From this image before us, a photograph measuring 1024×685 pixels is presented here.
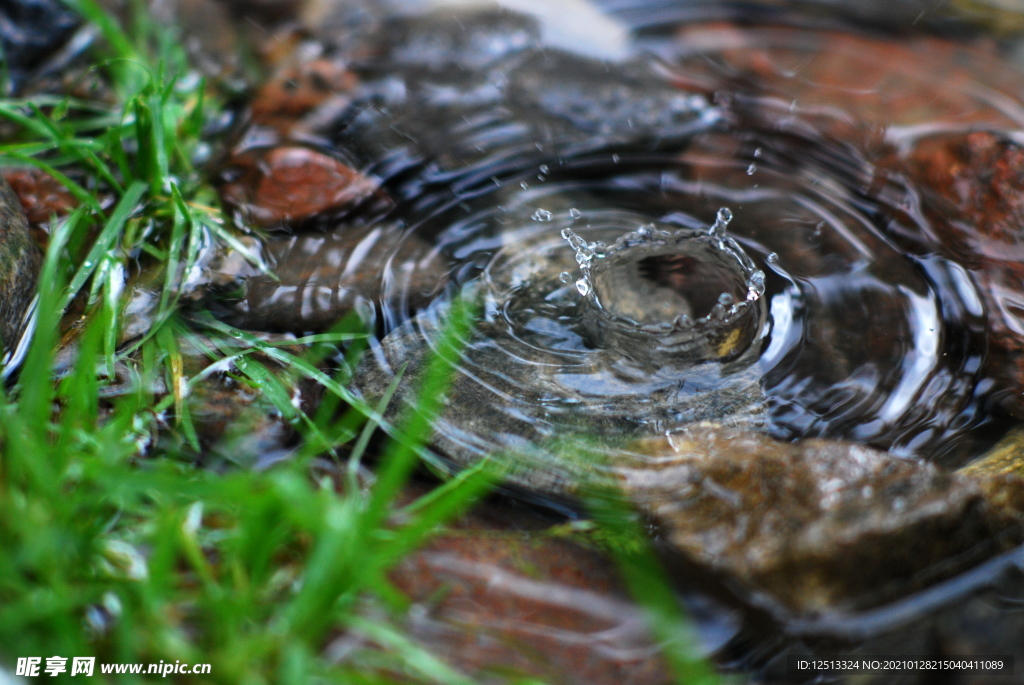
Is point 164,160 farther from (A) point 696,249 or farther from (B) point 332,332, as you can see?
(A) point 696,249

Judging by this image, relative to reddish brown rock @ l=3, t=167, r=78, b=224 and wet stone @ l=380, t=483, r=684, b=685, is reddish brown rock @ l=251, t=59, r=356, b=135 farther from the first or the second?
wet stone @ l=380, t=483, r=684, b=685

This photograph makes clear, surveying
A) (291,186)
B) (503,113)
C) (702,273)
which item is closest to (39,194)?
(291,186)

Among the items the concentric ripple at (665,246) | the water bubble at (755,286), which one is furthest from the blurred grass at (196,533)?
the water bubble at (755,286)

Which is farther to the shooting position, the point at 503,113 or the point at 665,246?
the point at 503,113

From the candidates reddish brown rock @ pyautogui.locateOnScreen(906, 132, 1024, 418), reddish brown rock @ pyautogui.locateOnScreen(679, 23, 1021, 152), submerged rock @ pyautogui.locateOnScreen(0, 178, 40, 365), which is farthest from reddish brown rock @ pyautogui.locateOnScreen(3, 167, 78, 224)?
reddish brown rock @ pyautogui.locateOnScreen(906, 132, 1024, 418)

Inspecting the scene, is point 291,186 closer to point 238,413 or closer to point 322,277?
point 322,277

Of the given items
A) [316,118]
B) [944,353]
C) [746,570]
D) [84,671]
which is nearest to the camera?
[84,671]

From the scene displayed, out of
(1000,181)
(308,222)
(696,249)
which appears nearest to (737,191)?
(696,249)
